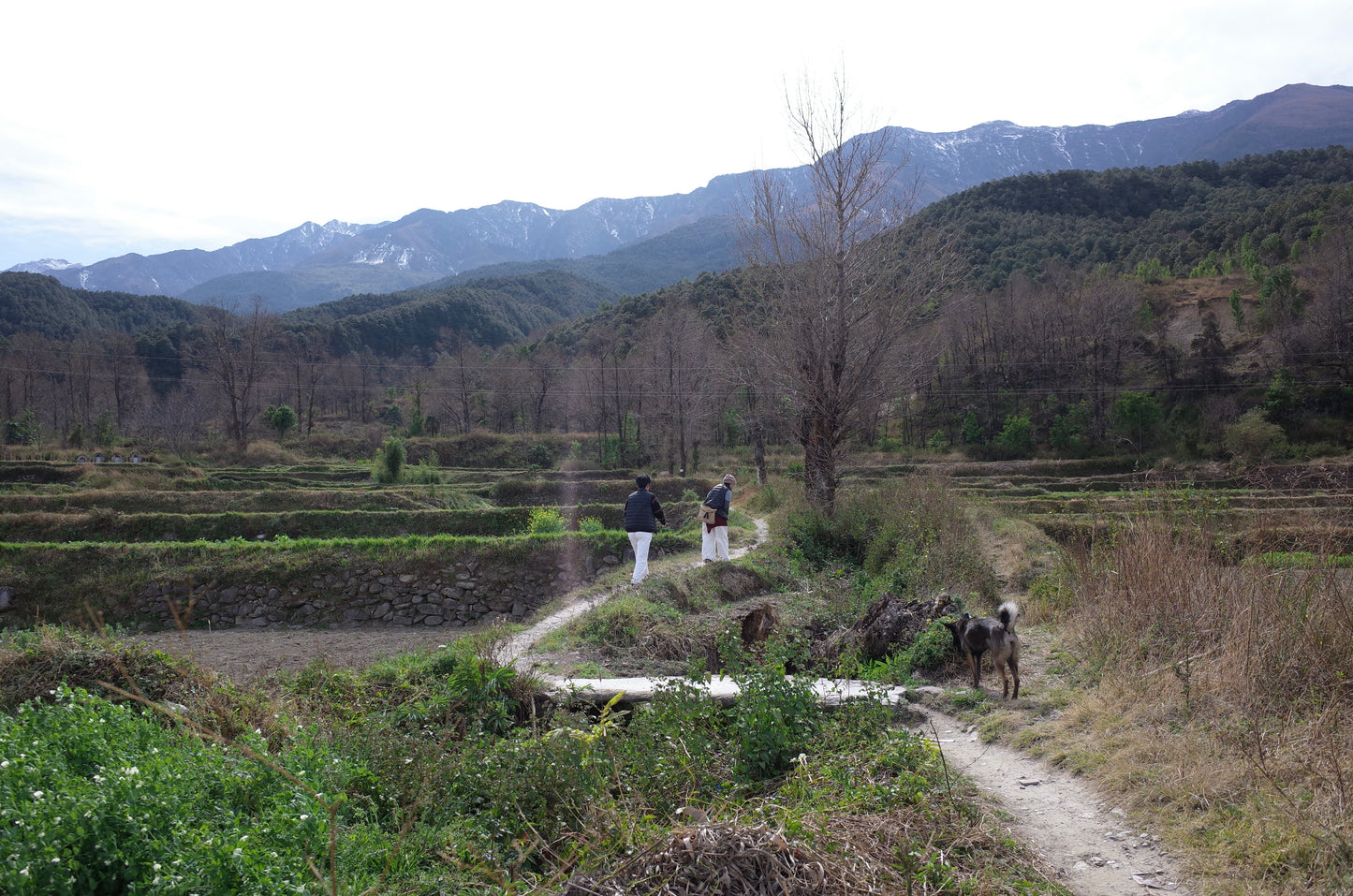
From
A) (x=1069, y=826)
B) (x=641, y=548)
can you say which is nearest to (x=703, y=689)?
(x=1069, y=826)

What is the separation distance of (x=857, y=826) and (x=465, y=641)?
170 inches

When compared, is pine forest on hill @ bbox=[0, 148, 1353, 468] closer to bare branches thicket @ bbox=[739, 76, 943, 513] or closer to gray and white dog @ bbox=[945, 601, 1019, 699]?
bare branches thicket @ bbox=[739, 76, 943, 513]

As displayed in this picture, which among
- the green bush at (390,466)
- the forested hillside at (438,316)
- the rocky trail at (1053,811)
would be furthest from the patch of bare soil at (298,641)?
the forested hillside at (438,316)

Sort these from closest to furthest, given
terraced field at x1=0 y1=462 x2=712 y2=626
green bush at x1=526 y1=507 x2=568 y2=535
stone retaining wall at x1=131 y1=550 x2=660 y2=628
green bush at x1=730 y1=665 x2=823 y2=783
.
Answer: green bush at x1=730 y1=665 x2=823 y2=783 → stone retaining wall at x1=131 y1=550 x2=660 y2=628 → terraced field at x1=0 y1=462 x2=712 y2=626 → green bush at x1=526 y1=507 x2=568 y2=535

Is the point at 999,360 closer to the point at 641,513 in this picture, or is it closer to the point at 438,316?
the point at 641,513

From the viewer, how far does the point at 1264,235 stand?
62375mm

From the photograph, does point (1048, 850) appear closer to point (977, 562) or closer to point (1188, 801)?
point (1188, 801)

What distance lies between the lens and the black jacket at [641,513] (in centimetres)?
1130

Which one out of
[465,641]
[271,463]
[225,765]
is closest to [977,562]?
[465,641]

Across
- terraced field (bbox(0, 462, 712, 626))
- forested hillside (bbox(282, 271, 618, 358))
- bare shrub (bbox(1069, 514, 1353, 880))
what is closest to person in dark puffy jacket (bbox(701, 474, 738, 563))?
terraced field (bbox(0, 462, 712, 626))

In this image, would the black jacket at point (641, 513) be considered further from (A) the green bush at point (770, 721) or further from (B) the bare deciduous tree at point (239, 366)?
(B) the bare deciduous tree at point (239, 366)

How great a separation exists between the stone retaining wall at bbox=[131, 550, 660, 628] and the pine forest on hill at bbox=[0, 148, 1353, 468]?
Answer: 16178 millimetres

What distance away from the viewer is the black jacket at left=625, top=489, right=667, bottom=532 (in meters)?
11.3

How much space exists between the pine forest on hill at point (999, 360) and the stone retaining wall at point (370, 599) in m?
16.2
